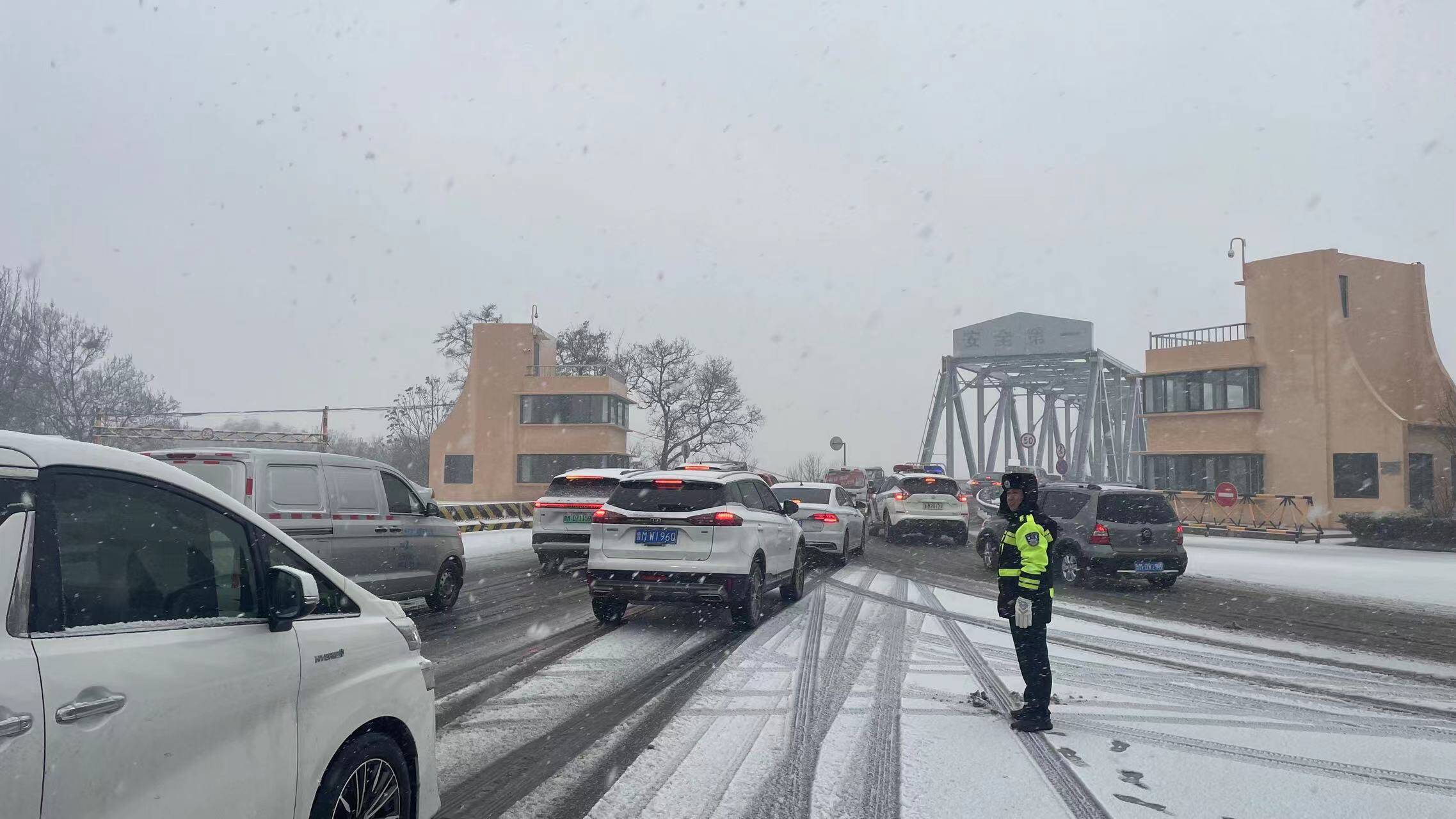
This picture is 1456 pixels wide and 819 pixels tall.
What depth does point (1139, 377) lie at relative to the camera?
1422 inches

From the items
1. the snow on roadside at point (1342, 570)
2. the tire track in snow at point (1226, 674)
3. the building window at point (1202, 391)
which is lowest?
the snow on roadside at point (1342, 570)

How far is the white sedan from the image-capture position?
652 inches

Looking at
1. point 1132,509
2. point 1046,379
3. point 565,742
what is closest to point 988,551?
point 1132,509

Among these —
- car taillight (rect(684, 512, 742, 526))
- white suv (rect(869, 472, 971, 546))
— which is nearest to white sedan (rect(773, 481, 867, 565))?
white suv (rect(869, 472, 971, 546))

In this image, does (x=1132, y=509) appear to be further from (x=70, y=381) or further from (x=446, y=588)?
(x=70, y=381)

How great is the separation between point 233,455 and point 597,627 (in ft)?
13.4

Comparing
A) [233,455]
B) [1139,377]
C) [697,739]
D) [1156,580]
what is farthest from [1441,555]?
[233,455]

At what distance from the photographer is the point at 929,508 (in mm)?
22266

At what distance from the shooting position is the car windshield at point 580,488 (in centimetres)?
1506

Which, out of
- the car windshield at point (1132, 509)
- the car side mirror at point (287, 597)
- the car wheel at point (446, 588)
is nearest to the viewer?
the car side mirror at point (287, 597)

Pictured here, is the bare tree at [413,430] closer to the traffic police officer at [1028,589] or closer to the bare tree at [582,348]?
the bare tree at [582,348]

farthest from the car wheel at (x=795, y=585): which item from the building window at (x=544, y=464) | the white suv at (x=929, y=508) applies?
the building window at (x=544, y=464)

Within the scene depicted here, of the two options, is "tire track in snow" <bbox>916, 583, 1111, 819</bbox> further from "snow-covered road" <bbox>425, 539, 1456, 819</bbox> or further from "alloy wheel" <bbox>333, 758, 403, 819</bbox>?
"alloy wheel" <bbox>333, 758, 403, 819</bbox>

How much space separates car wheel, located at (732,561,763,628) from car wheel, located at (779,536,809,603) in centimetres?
178
